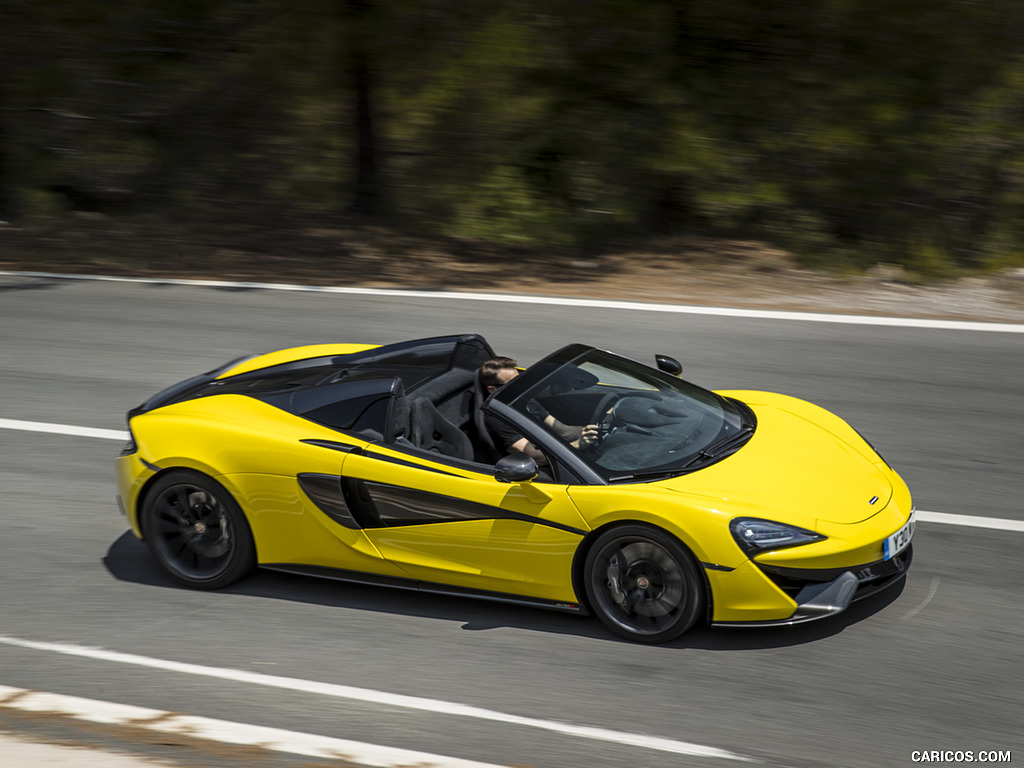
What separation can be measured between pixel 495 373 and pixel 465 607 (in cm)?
135

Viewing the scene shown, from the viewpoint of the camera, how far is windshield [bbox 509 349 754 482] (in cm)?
547

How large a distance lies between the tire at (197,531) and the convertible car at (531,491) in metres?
0.01

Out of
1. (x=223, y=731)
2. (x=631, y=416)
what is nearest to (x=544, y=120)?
(x=631, y=416)

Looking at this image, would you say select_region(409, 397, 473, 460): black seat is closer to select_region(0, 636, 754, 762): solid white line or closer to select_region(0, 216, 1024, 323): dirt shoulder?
select_region(0, 636, 754, 762): solid white line

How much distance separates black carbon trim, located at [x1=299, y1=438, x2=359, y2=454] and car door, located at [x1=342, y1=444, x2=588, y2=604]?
40mm

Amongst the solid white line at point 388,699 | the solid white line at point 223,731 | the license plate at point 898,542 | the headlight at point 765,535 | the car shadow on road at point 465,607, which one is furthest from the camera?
the car shadow on road at point 465,607

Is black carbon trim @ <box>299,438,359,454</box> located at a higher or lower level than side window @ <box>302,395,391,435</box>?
lower

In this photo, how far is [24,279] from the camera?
12.9 metres

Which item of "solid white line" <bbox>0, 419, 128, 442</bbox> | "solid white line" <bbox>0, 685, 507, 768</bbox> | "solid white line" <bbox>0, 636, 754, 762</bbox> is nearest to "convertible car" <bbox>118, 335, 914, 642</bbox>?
"solid white line" <bbox>0, 636, 754, 762</bbox>

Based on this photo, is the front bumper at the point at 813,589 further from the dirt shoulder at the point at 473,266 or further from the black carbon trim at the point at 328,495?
the dirt shoulder at the point at 473,266

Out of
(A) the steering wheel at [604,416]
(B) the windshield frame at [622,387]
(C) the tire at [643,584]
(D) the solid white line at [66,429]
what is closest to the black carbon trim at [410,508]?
(C) the tire at [643,584]

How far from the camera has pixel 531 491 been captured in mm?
5258

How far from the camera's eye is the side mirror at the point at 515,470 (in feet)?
16.9

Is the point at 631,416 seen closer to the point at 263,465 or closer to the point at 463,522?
the point at 463,522
